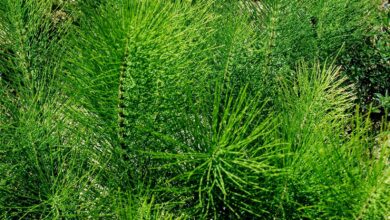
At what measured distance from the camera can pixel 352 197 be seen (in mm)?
1224

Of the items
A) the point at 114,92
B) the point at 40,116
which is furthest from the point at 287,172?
the point at 40,116

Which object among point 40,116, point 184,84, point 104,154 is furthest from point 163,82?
point 40,116

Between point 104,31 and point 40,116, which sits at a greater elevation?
point 104,31

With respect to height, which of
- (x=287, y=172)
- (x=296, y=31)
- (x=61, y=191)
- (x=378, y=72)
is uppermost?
(x=378, y=72)

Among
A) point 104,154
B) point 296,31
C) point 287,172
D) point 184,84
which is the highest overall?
point 296,31

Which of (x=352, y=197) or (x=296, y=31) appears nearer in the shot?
(x=352, y=197)

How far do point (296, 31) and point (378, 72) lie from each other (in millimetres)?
1253

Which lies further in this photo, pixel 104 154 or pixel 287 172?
pixel 104 154

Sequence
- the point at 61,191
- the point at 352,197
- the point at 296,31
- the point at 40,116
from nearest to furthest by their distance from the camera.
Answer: the point at 352,197, the point at 61,191, the point at 40,116, the point at 296,31

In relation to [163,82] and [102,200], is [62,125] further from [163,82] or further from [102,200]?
[163,82]

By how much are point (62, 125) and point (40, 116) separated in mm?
176

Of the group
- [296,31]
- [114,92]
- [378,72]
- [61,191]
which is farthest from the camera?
[378,72]

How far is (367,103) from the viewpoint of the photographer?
3.15m

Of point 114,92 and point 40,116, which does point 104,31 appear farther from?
point 40,116
